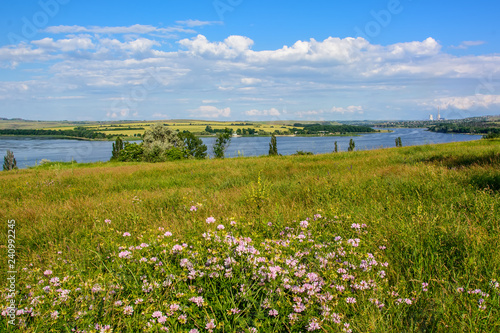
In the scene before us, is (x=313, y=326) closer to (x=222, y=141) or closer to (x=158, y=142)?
(x=158, y=142)

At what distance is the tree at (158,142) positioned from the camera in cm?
4911

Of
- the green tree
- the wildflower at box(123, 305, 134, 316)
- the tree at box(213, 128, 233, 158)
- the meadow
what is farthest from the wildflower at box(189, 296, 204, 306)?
the tree at box(213, 128, 233, 158)

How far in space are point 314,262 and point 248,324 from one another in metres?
0.84

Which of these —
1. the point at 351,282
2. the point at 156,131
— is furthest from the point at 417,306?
the point at 156,131

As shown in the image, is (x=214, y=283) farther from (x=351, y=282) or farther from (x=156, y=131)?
(x=156, y=131)

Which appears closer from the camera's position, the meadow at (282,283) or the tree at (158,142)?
the meadow at (282,283)

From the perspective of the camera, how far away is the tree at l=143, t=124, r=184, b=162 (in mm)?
49109

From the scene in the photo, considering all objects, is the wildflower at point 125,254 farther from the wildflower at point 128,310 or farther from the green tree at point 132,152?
the green tree at point 132,152

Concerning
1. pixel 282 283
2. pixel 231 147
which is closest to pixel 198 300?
pixel 282 283

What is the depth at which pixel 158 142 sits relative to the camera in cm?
5206

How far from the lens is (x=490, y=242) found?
2941 millimetres

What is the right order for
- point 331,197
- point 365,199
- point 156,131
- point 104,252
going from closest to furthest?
point 104,252
point 365,199
point 331,197
point 156,131

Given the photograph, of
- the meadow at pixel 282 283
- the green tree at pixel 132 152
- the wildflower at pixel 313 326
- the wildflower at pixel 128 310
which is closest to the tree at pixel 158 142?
the green tree at pixel 132 152

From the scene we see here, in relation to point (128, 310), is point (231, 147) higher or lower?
lower
